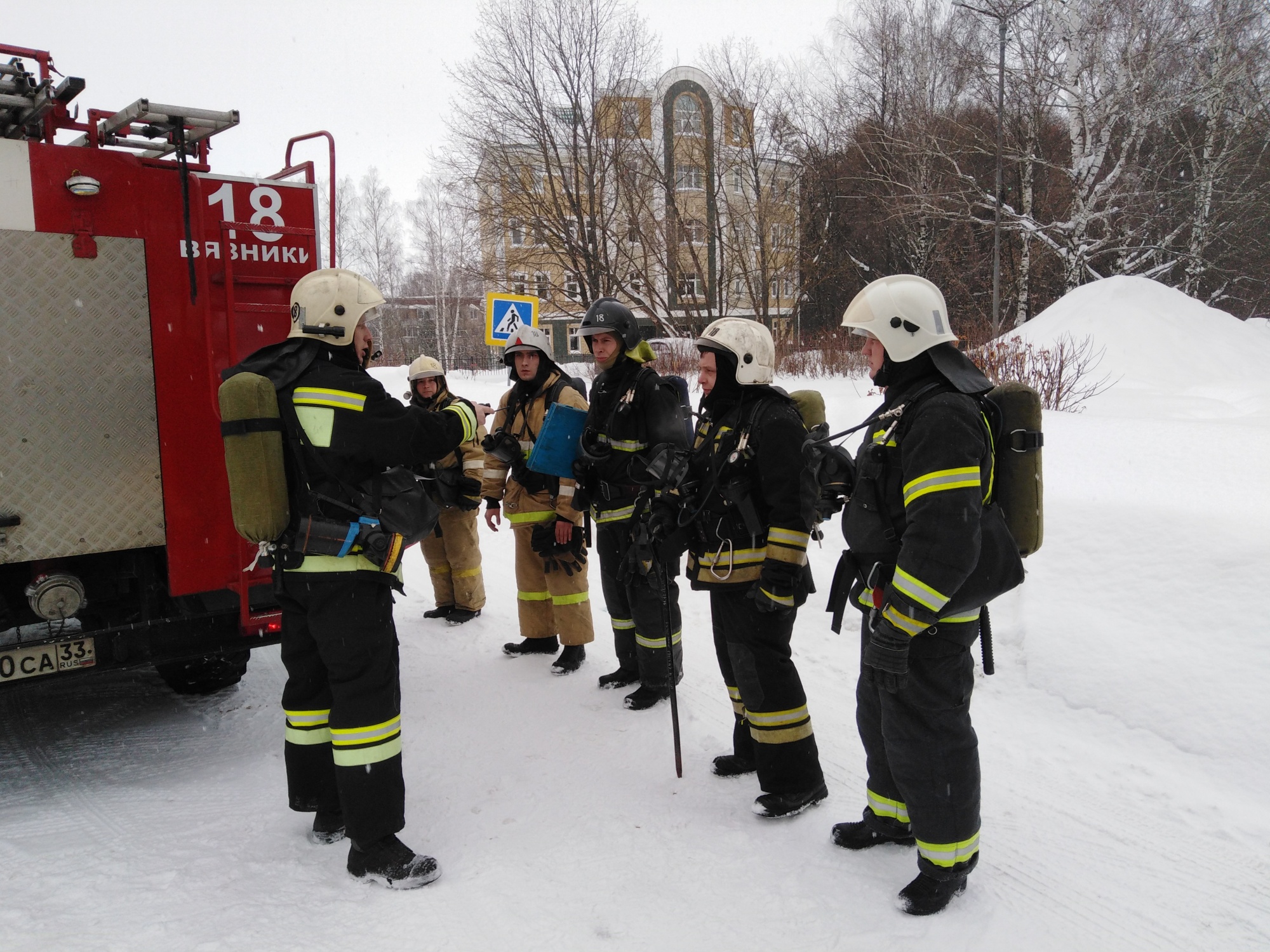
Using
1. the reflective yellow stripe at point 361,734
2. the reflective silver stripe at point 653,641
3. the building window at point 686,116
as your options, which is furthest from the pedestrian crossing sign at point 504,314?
the building window at point 686,116

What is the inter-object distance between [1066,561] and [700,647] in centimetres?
242

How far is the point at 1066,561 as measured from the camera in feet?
16.8

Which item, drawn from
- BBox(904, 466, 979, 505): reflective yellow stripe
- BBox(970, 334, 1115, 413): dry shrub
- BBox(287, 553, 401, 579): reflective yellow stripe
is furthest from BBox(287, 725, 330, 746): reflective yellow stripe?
BBox(970, 334, 1115, 413): dry shrub

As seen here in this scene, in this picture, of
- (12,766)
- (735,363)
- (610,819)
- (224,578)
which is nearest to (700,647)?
(610,819)

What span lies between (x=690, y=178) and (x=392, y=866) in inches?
852

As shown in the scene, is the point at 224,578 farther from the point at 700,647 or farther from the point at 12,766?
the point at 700,647

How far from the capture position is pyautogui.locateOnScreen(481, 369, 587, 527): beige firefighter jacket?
504cm

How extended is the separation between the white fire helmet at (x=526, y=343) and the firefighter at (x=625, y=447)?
0.63 m

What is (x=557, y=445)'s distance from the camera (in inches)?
189

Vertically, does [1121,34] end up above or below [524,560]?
above

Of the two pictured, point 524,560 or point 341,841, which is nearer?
point 341,841

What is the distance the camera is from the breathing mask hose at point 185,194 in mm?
3629

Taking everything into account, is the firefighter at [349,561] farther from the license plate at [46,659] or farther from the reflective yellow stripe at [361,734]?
the license plate at [46,659]

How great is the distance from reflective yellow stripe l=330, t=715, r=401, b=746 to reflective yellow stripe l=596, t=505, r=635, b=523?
185 cm
